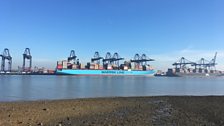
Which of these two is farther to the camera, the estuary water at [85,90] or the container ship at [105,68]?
the container ship at [105,68]

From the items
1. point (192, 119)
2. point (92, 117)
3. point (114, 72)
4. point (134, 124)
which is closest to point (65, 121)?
point (92, 117)

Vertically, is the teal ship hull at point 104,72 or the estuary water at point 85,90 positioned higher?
the teal ship hull at point 104,72

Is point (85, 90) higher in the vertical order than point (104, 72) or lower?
lower

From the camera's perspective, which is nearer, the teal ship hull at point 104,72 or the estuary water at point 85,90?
the estuary water at point 85,90

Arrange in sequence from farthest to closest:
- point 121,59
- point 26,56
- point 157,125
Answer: point 121,59
point 26,56
point 157,125

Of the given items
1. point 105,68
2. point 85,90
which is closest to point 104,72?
point 105,68

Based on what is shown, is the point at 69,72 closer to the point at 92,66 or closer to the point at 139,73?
the point at 92,66

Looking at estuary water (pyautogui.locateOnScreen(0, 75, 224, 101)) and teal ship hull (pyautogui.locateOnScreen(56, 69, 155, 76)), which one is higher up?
teal ship hull (pyautogui.locateOnScreen(56, 69, 155, 76))

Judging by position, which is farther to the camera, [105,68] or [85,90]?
[105,68]

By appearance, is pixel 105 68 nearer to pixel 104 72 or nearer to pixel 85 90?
pixel 104 72

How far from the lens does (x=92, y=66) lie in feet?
505

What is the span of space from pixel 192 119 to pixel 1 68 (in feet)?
528

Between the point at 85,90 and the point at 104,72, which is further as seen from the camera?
the point at 104,72

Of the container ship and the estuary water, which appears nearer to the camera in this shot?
the estuary water
